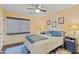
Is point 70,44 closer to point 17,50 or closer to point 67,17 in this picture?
point 67,17

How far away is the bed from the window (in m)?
0.19

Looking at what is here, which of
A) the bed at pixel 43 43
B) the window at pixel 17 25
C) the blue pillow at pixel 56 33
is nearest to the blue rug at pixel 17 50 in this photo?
the bed at pixel 43 43

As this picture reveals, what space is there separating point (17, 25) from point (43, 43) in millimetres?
582

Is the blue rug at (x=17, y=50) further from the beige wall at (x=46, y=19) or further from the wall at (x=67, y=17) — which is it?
the wall at (x=67, y=17)

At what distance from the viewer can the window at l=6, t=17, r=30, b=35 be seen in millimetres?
1684

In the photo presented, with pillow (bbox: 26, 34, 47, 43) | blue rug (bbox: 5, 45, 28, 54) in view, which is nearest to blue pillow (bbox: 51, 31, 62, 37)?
pillow (bbox: 26, 34, 47, 43)

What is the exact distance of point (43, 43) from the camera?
5.57ft

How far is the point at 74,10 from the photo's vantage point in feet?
5.41

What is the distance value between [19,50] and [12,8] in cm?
Result: 73

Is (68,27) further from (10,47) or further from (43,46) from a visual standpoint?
(10,47)

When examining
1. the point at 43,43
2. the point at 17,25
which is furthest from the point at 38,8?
the point at 43,43

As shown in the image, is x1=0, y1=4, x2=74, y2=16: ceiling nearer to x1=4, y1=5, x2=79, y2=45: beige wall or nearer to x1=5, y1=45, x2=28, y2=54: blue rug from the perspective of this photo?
x1=4, y1=5, x2=79, y2=45: beige wall
